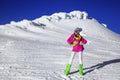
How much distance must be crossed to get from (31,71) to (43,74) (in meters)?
0.69

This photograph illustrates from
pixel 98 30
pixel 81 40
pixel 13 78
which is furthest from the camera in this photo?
pixel 98 30

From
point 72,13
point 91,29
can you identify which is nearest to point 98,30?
point 91,29

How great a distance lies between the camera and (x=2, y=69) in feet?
35.1

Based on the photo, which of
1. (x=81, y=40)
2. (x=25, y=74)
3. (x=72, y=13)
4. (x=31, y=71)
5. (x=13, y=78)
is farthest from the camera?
(x=72, y=13)

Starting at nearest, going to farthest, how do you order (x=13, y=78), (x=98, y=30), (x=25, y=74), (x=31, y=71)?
1. (x=13, y=78)
2. (x=25, y=74)
3. (x=31, y=71)
4. (x=98, y=30)

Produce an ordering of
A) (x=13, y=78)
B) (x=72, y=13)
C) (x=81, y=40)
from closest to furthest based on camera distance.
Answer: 1. (x=13, y=78)
2. (x=81, y=40)
3. (x=72, y=13)

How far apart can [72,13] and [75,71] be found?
7373 cm

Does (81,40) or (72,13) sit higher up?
(72,13)

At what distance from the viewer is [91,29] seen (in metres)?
59.5

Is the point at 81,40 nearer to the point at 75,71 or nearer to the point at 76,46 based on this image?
the point at 76,46

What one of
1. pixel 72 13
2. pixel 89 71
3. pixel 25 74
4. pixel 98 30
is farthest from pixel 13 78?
pixel 72 13

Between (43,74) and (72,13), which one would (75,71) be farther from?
(72,13)

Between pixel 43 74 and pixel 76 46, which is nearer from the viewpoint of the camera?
pixel 43 74

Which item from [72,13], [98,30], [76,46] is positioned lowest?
[76,46]
